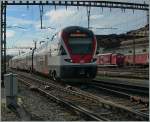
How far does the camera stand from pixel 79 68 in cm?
2192

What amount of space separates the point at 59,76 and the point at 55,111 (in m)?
10.0

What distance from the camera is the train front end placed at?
2195cm

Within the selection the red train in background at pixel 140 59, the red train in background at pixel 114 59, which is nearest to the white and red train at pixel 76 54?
the red train in background at pixel 140 59

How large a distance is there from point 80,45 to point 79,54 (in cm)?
52

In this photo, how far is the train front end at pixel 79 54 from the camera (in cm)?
2195

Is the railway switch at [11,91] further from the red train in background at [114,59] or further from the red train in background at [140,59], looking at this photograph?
the red train in background at [114,59]

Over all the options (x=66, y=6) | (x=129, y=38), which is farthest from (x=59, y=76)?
(x=129, y=38)

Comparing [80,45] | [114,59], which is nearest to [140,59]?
[114,59]

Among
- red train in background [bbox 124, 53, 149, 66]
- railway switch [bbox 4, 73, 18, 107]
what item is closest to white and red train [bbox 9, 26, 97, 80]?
railway switch [bbox 4, 73, 18, 107]

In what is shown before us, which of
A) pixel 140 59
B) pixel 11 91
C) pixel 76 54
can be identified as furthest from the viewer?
pixel 140 59

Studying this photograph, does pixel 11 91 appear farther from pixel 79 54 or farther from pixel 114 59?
pixel 114 59

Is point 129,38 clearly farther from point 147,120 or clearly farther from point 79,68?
point 147,120

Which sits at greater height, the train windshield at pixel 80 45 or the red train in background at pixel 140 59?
the train windshield at pixel 80 45

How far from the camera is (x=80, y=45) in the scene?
2236cm
